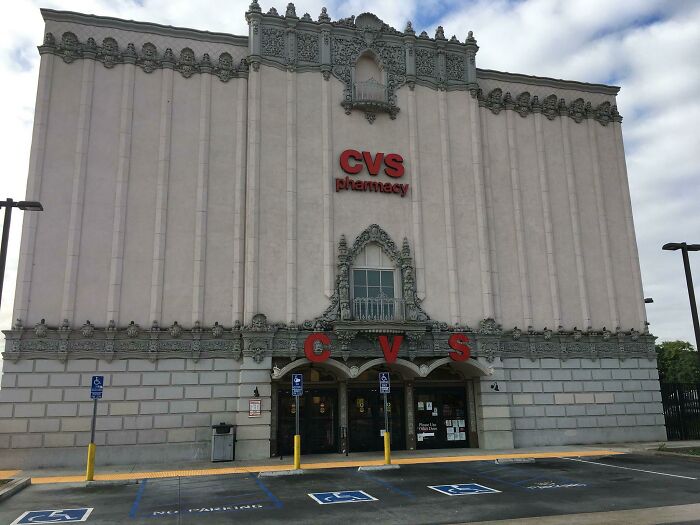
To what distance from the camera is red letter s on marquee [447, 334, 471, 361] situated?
85.5ft

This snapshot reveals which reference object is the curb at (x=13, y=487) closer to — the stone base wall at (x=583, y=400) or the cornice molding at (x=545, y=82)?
the stone base wall at (x=583, y=400)

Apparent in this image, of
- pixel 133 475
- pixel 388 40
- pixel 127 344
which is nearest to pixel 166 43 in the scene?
pixel 388 40

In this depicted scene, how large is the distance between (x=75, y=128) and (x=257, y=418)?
586 inches

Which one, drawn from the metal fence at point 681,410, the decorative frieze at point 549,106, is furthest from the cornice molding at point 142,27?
the metal fence at point 681,410

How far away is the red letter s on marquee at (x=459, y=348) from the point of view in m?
26.0

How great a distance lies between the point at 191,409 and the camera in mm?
23953

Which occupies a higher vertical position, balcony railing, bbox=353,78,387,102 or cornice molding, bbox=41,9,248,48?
cornice molding, bbox=41,9,248,48

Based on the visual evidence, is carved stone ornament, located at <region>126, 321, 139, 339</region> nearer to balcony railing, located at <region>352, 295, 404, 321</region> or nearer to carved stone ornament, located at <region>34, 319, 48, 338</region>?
carved stone ornament, located at <region>34, 319, 48, 338</region>

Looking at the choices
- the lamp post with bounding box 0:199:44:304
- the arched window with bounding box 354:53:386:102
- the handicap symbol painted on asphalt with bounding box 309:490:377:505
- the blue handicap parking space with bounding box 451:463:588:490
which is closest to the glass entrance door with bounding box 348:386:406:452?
the blue handicap parking space with bounding box 451:463:588:490

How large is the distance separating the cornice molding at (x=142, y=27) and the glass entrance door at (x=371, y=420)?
17.8 m

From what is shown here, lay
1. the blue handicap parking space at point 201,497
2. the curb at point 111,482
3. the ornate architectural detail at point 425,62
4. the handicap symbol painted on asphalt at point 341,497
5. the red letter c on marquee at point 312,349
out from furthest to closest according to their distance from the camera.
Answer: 1. the ornate architectural detail at point 425,62
2. the red letter c on marquee at point 312,349
3. the curb at point 111,482
4. the handicap symbol painted on asphalt at point 341,497
5. the blue handicap parking space at point 201,497

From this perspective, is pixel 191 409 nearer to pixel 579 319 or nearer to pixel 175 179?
pixel 175 179

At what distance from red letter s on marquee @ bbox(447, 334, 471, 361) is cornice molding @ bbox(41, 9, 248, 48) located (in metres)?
17.3

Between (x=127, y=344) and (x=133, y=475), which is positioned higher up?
(x=127, y=344)
